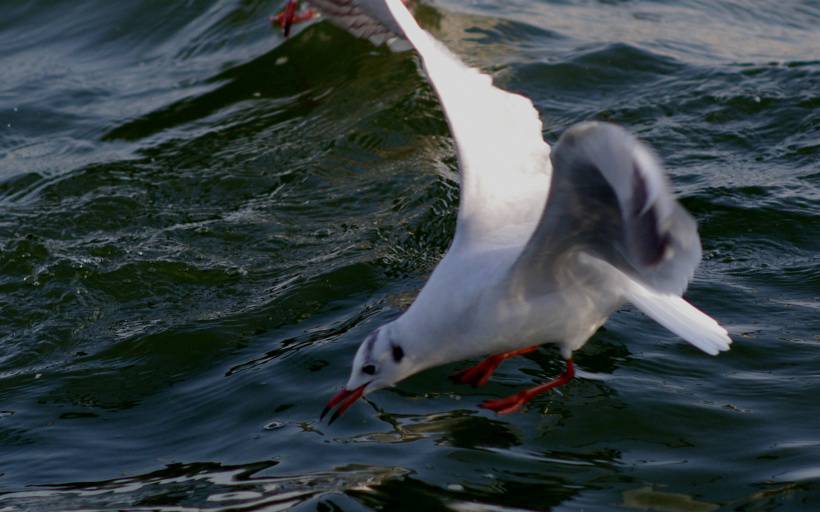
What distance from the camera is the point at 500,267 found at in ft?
16.3

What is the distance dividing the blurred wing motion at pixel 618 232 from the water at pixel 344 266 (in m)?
0.63

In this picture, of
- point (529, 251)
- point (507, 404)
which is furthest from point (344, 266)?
point (529, 251)

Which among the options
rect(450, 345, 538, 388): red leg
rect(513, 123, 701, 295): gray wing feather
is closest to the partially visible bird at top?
rect(450, 345, 538, 388): red leg

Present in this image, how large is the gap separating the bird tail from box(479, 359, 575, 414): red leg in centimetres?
67

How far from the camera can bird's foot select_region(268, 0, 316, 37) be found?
1080 centimetres

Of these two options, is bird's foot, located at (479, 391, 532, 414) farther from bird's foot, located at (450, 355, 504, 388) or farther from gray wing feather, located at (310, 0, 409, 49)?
gray wing feather, located at (310, 0, 409, 49)

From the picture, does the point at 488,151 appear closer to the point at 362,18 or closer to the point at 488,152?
the point at 488,152

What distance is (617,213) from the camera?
4.29 m

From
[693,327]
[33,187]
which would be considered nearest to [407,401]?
[693,327]

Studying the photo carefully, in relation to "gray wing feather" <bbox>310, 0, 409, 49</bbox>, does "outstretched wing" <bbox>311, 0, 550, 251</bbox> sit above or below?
below

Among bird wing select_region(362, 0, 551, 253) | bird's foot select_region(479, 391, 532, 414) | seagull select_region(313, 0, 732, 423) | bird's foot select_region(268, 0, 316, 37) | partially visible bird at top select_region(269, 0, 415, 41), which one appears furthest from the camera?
bird's foot select_region(268, 0, 316, 37)

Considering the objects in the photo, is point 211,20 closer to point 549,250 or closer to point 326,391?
point 326,391

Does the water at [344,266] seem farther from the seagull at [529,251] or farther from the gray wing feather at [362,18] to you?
the gray wing feather at [362,18]

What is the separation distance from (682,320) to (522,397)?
3.16 ft
